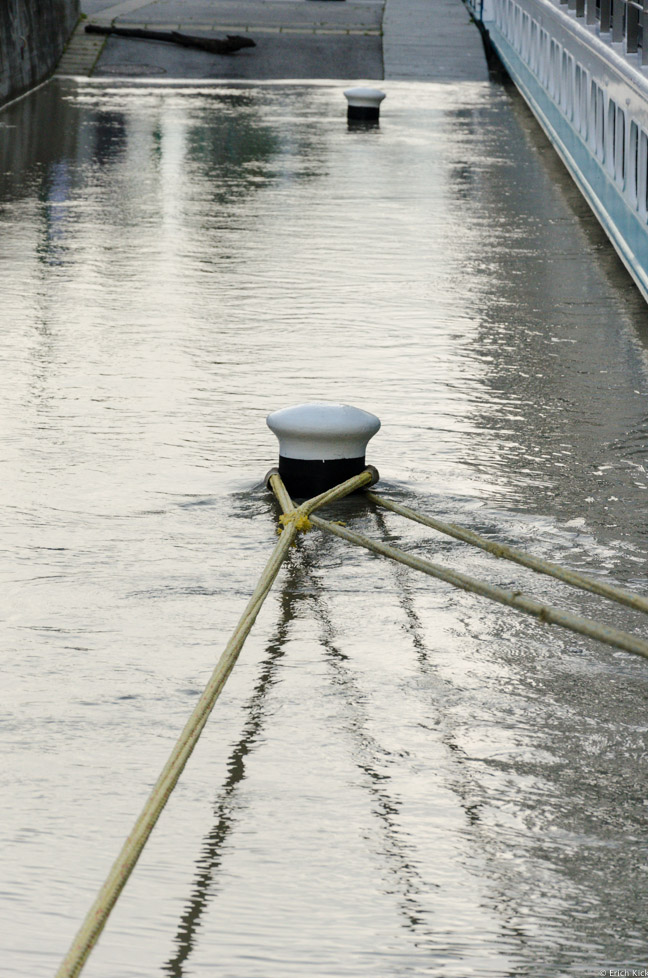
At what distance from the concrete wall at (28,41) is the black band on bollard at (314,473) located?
44.4ft

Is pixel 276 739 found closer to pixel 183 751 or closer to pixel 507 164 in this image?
pixel 183 751

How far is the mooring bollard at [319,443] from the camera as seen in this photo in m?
5.00

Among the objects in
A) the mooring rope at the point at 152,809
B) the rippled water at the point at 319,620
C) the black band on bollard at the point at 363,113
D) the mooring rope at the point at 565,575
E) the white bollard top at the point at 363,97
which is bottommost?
the rippled water at the point at 319,620

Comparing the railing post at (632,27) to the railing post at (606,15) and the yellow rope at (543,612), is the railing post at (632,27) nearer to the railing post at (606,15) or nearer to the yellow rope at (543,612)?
the railing post at (606,15)

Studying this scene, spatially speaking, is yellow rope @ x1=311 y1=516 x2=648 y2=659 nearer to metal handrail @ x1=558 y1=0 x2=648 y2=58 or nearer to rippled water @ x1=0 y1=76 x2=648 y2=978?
rippled water @ x1=0 y1=76 x2=648 y2=978

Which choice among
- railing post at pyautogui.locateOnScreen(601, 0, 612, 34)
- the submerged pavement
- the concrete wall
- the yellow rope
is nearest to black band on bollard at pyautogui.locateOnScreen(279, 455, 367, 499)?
the yellow rope

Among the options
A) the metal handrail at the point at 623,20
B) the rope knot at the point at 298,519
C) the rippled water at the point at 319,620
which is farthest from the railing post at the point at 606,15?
the rope knot at the point at 298,519

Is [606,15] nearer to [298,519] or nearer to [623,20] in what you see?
[623,20]

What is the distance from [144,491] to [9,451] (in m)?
0.72

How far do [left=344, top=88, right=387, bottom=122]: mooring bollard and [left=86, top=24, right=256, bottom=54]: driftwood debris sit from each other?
611cm

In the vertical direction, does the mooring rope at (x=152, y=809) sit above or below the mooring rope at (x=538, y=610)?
below

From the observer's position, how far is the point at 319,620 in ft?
A: 13.5

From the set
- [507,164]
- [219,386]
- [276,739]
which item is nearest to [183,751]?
→ [276,739]

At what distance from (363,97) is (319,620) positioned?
12931 millimetres
